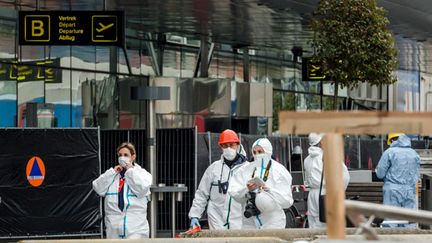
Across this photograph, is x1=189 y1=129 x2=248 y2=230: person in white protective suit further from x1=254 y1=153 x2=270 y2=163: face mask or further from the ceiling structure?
the ceiling structure

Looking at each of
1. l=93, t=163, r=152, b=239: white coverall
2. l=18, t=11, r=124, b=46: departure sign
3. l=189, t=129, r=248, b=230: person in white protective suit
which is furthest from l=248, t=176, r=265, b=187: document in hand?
l=18, t=11, r=124, b=46: departure sign

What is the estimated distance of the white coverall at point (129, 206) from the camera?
13594 millimetres

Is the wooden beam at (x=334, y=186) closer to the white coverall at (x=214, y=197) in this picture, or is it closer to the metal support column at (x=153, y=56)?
the white coverall at (x=214, y=197)

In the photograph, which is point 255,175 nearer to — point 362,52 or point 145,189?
point 145,189

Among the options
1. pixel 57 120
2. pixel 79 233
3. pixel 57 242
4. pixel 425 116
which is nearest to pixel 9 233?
Answer: pixel 79 233

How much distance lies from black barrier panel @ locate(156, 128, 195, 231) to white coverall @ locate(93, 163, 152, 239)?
20.6 feet

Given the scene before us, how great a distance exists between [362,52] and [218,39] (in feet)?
42.7

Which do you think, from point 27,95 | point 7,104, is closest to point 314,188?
point 7,104

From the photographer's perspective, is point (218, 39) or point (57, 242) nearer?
point (57, 242)

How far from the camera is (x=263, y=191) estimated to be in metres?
13.2

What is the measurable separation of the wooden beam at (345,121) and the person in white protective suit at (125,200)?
8.72m

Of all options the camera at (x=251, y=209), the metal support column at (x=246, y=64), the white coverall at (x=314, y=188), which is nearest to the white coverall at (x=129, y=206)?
the camera at (x=251, y=209)

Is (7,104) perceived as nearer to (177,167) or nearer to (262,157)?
(177,167)

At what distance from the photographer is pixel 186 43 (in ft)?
125
